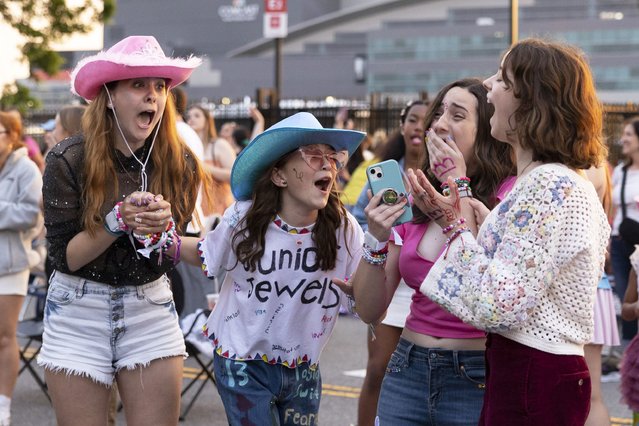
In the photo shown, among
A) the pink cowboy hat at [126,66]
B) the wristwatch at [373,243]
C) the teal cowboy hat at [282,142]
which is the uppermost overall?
the pink cowboy hat at [126,66]

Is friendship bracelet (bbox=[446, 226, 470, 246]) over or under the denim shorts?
over

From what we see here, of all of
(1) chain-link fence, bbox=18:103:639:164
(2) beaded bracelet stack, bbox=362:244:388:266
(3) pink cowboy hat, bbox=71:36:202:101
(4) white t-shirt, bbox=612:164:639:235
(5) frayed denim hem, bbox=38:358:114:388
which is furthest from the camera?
(1) chain-link fence, bbox=18:103:639:164

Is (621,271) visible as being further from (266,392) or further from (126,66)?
(126,66)

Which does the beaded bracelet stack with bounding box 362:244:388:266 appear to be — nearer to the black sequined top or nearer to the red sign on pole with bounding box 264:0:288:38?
the black sequined top

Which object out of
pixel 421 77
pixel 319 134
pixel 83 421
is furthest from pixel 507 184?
pixel 421 77

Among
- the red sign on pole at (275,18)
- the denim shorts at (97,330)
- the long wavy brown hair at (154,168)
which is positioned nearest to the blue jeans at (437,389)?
the denim shorts at (97,330)

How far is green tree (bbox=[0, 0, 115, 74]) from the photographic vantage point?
26.1m

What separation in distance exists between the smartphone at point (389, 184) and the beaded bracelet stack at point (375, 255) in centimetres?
17

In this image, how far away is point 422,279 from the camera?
4.37 meters

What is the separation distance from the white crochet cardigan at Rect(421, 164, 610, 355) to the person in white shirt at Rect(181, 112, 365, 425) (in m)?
1.07

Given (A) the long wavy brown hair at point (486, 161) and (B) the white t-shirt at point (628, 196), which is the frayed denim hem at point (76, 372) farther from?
(B) the white t-shirt at point (628, 196)

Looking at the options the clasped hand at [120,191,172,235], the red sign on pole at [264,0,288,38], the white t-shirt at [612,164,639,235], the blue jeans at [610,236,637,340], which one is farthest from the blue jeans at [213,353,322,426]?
the red sign on pole at [264,0,288,38]

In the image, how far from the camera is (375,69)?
202 ft

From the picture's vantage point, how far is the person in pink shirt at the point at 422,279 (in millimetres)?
4145
